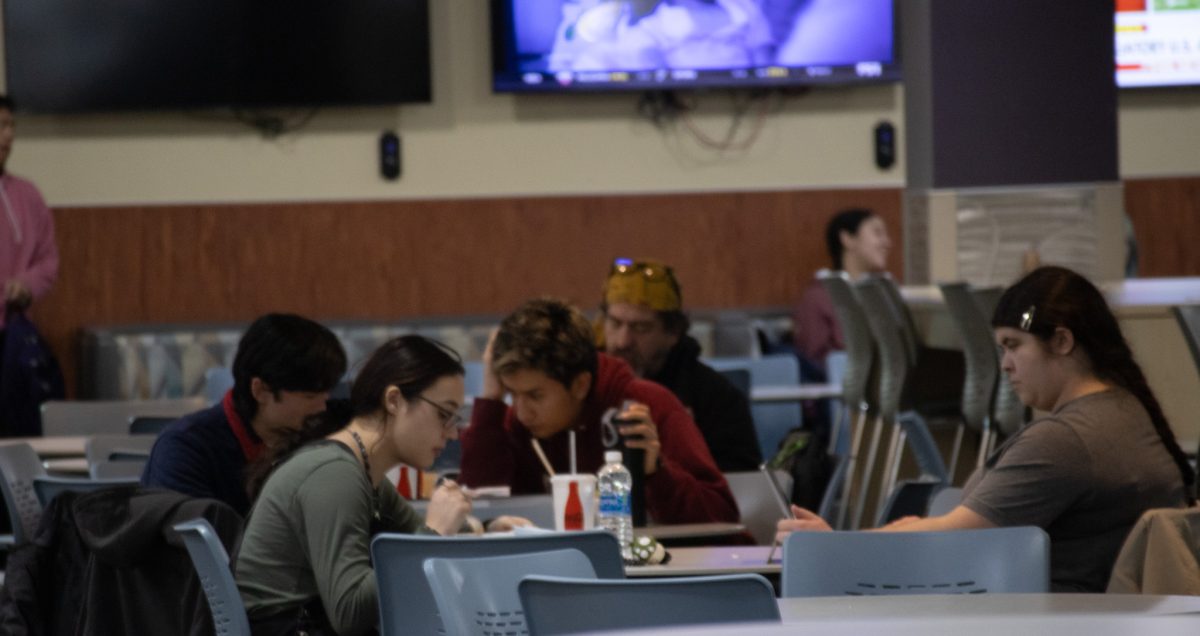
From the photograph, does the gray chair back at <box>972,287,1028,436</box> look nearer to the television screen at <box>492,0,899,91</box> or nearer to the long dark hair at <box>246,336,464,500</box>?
the long dark hair at <box>246,336,464,500</box>

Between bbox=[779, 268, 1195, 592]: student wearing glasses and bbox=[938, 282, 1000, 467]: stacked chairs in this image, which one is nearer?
bbox=[779, 268, 1195, 592]: student wearing glasses

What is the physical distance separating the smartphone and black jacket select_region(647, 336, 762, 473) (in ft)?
2.53

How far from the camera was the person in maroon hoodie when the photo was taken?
4465 millimetres

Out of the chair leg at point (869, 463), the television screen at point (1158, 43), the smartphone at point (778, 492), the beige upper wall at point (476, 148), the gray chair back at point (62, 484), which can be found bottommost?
the chair leg at point (869, 463)

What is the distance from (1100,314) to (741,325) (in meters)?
6.20

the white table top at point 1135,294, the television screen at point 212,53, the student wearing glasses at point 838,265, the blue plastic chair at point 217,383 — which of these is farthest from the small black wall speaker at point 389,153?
the white table top at point 1135,294

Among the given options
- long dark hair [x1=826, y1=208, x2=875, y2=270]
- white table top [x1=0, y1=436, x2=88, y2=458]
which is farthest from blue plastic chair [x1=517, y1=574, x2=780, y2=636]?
long dark hair [x1=826, y1=208, x2=875, y2=270]

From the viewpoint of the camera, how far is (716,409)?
548 cm

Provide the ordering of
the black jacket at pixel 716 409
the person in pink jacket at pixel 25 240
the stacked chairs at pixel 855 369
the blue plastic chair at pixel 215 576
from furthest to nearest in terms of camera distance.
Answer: the person in pink jacket at pixel 25 240 → the stacked chairs at pixel 855 369 → the black jacket at pixel 716 409 → the blue plastic chair at pixel 215 576

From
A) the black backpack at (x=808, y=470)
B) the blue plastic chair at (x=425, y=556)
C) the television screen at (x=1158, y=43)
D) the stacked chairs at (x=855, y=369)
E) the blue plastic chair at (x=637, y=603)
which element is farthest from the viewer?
the television screen at (x=1158, y=43)

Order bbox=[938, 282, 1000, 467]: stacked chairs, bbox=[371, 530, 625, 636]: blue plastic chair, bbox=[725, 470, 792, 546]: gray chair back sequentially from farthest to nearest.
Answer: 1. bbox=[938, 282, 1000, 467]: stacked chairs
2. bbox=[725, 470, 792, 546]: gray chair back
3. bbox=[371, 530, 625, 636]: blue plastic chair

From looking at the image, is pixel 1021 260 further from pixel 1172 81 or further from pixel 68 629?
pixel 68 629

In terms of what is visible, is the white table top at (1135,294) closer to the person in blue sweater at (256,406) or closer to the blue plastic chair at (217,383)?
the person in blue sweater at (256,406)

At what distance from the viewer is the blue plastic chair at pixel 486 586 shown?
276cm
